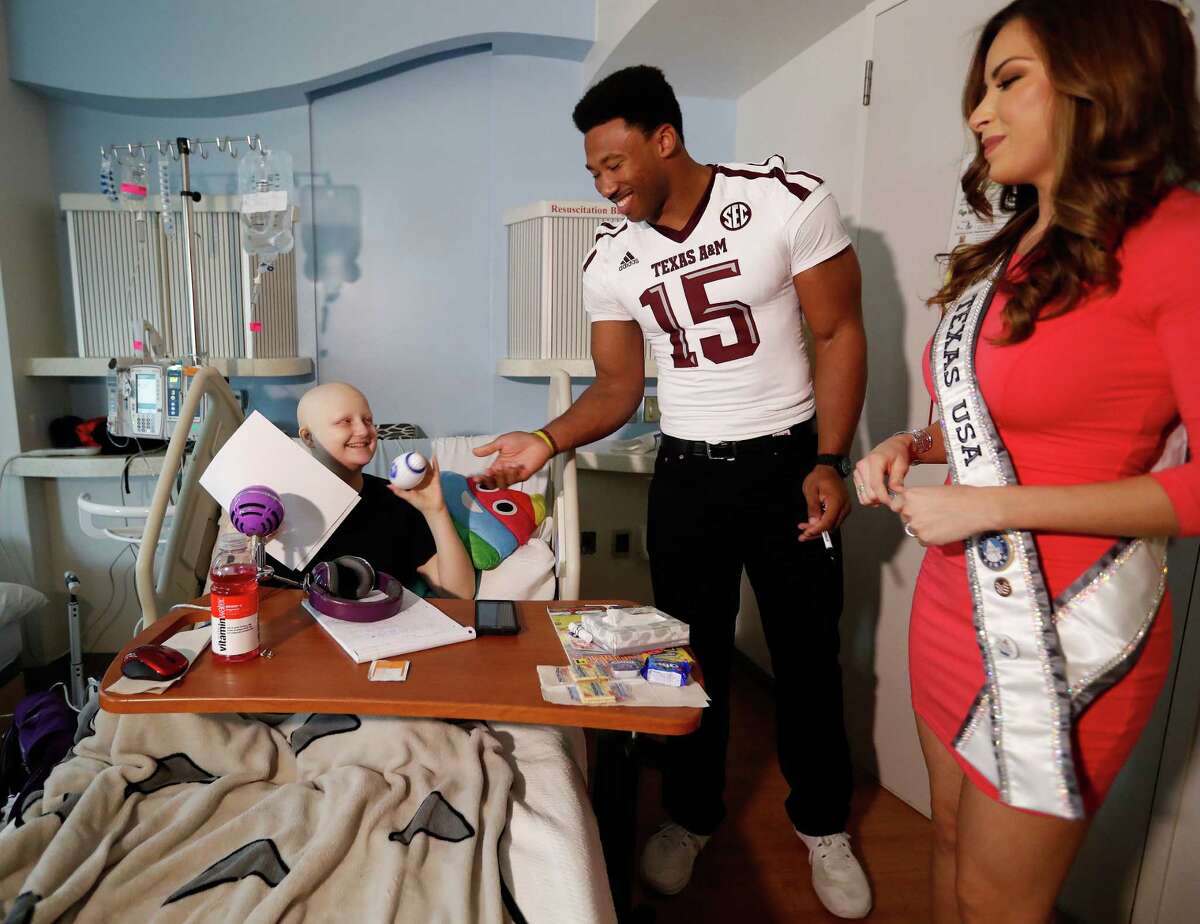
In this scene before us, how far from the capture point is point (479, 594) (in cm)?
195

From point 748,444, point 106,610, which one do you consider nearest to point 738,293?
point 748,444

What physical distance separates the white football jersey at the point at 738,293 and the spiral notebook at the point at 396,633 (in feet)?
2.24

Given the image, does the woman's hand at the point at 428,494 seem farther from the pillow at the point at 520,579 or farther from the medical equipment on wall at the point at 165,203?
the medical equipment on wall at the point at 165,203

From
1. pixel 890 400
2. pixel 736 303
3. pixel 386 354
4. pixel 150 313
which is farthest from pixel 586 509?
pixel 150 313

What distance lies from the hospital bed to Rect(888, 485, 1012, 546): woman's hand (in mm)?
623

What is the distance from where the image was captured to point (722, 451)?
1.64 metres

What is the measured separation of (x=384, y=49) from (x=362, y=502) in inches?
71.4

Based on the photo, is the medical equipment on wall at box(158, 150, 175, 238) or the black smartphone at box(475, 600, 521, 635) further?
the medical equipment on wall at box(158, 150, 175, 238)

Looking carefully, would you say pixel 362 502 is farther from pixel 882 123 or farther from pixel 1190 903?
pixel 1190 903

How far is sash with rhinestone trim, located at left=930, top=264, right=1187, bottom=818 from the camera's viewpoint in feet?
2.83

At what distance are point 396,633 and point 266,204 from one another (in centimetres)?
172

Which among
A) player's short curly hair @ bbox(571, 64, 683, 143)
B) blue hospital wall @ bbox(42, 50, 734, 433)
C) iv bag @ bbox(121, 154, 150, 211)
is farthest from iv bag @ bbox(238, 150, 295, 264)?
player's short curly hair @ bbox(571, 64, 683, 143)

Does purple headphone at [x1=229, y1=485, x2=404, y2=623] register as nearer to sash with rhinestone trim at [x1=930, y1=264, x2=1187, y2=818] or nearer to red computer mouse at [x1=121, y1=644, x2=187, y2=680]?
red computer mouse at [x1=121, y1=644, x2=187, y2=680]

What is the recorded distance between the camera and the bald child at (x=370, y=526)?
1.75 m
